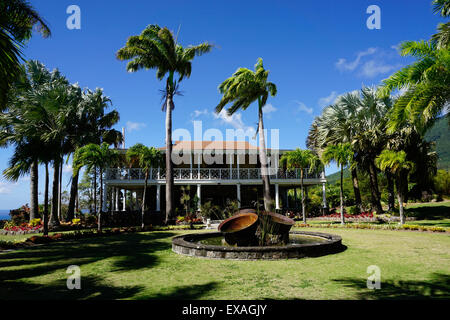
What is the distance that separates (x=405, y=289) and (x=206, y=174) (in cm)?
1914

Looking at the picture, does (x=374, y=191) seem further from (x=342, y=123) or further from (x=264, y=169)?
(x=264, y=169)

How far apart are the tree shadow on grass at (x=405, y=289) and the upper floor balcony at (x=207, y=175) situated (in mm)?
16724

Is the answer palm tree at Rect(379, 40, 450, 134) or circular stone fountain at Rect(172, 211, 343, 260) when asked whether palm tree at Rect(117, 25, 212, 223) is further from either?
palm tree at Rect(379, 40, 450, 134)

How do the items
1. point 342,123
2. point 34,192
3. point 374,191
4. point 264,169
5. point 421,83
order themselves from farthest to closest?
1. point 342,123
2. point 374,191
3. point 34,192
4. point 264,169
5. point 421,83

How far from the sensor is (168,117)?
18.6 meters

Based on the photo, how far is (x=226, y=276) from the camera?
17.1ft

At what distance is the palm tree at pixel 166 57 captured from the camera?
18.1 meters

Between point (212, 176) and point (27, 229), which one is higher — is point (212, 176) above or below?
above

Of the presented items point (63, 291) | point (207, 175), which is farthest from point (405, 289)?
point (207, 175)

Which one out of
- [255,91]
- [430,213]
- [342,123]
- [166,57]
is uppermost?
[166,57]

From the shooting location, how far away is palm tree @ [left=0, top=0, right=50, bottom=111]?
471 cm

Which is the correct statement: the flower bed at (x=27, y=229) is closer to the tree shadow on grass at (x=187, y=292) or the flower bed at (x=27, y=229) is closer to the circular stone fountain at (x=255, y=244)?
the circular stone fountain at (x=255, y=244)

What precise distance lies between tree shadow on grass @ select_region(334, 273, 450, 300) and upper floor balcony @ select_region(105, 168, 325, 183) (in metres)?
16.7

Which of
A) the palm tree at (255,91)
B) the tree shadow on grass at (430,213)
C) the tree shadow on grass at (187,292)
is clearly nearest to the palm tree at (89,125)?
the palm tree at (255,91)
